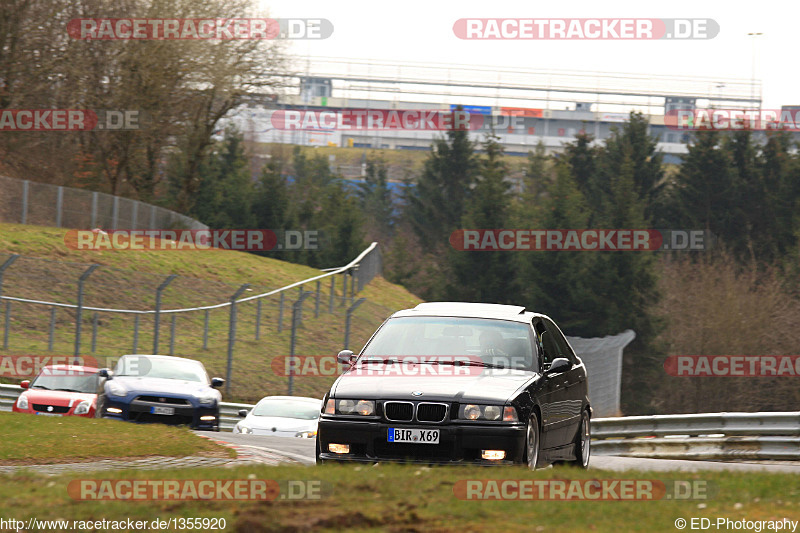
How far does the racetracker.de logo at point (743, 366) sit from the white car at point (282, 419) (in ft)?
96.2

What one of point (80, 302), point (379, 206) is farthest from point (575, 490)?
point (379, 206)

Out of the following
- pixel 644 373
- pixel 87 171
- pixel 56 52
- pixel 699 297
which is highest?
pixel 56 52

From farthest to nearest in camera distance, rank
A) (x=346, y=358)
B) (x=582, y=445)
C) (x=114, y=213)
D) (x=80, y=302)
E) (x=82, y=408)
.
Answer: (x=114, y=213) → (x=80, y=302) → (x=82, y=408) → (x=582, y=445) → (x=346, y=358)

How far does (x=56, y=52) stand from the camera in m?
41.8

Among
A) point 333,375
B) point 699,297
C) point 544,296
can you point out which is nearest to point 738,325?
point 699,297

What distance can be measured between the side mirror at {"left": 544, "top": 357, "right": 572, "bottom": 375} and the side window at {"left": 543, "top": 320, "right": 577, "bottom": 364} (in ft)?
1.82

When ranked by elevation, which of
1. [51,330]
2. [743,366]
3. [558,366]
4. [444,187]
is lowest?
[743,366]

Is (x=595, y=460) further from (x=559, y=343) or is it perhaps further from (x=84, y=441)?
(x=84, y=441)

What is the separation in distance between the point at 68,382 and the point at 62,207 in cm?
1935

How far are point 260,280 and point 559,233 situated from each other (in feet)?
77.4

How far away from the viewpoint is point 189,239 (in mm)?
46125

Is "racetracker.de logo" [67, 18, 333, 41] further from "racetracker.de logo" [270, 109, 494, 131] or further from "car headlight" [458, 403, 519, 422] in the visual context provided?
"racetracker.de logo" [270, 109, 494, 131]

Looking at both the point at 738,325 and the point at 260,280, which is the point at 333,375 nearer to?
the point at 260,280

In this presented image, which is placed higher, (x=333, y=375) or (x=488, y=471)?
(x=488, y=471)
